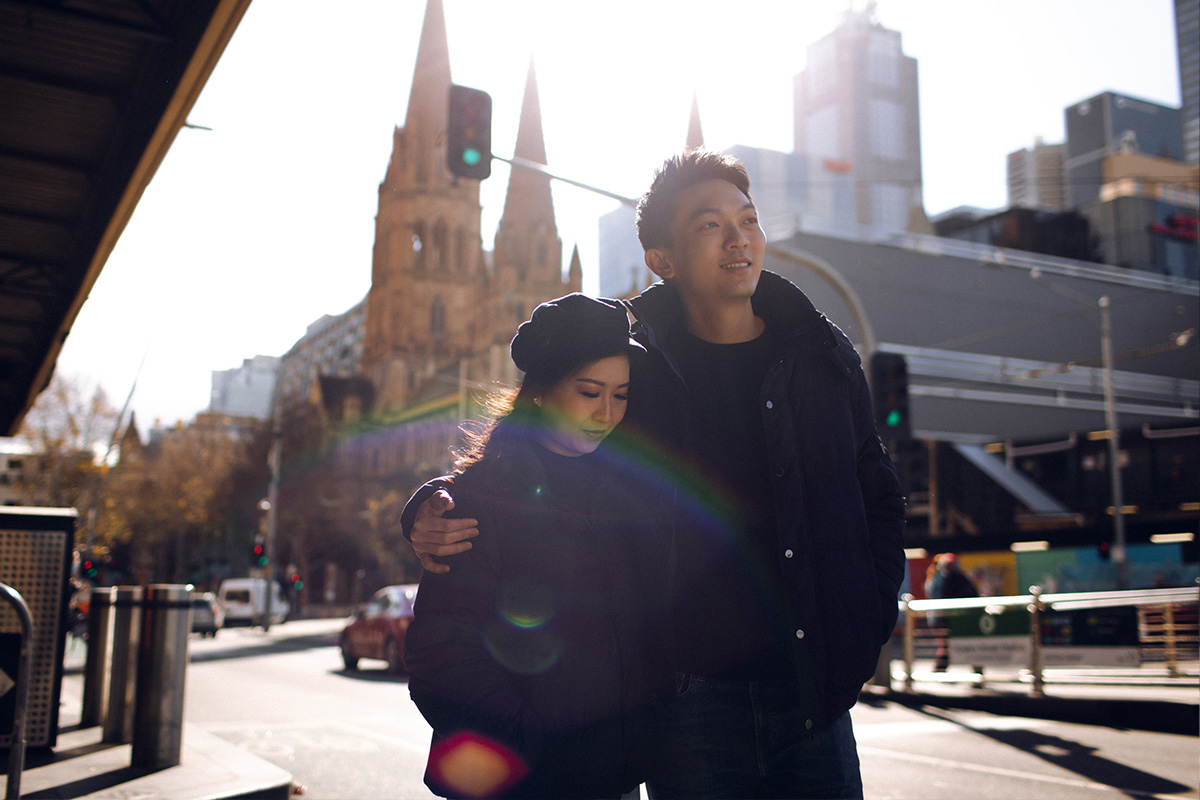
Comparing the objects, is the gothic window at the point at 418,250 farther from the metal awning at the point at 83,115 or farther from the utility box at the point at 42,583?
the utility box at the point at 42,583

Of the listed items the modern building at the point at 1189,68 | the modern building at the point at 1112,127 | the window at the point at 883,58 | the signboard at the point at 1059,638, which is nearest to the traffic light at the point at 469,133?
the signboard at the point at 1059,638

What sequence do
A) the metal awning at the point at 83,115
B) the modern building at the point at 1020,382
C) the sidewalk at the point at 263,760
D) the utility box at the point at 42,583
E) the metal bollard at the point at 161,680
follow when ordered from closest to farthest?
the metal awning at the point at 83,115, the sidewalk at the point at 263,760, the metal bollard at the point at 161,680, the utility box at the point at 42,583, the modern building at the point at 1020,382

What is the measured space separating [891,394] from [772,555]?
11.0 metres

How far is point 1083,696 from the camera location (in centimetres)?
1166

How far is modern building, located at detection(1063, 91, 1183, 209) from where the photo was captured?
121500 millimetres

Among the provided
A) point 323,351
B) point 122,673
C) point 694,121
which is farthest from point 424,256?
point 122,673

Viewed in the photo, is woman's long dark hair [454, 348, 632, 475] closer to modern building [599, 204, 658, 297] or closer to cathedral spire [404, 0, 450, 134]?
modern building [599, 204, 658, 297]

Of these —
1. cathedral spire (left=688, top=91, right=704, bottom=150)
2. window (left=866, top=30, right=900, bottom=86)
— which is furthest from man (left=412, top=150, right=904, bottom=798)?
window (left=866, top=30, right=900, bottom=86)

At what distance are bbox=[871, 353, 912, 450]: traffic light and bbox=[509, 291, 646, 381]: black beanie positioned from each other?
10946mm

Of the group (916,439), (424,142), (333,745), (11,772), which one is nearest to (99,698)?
(333,745)

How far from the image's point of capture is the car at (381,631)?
17875 millimetres

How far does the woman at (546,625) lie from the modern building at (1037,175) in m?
121

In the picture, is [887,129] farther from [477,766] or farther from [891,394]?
[477,766]

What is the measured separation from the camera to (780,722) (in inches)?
93.7
